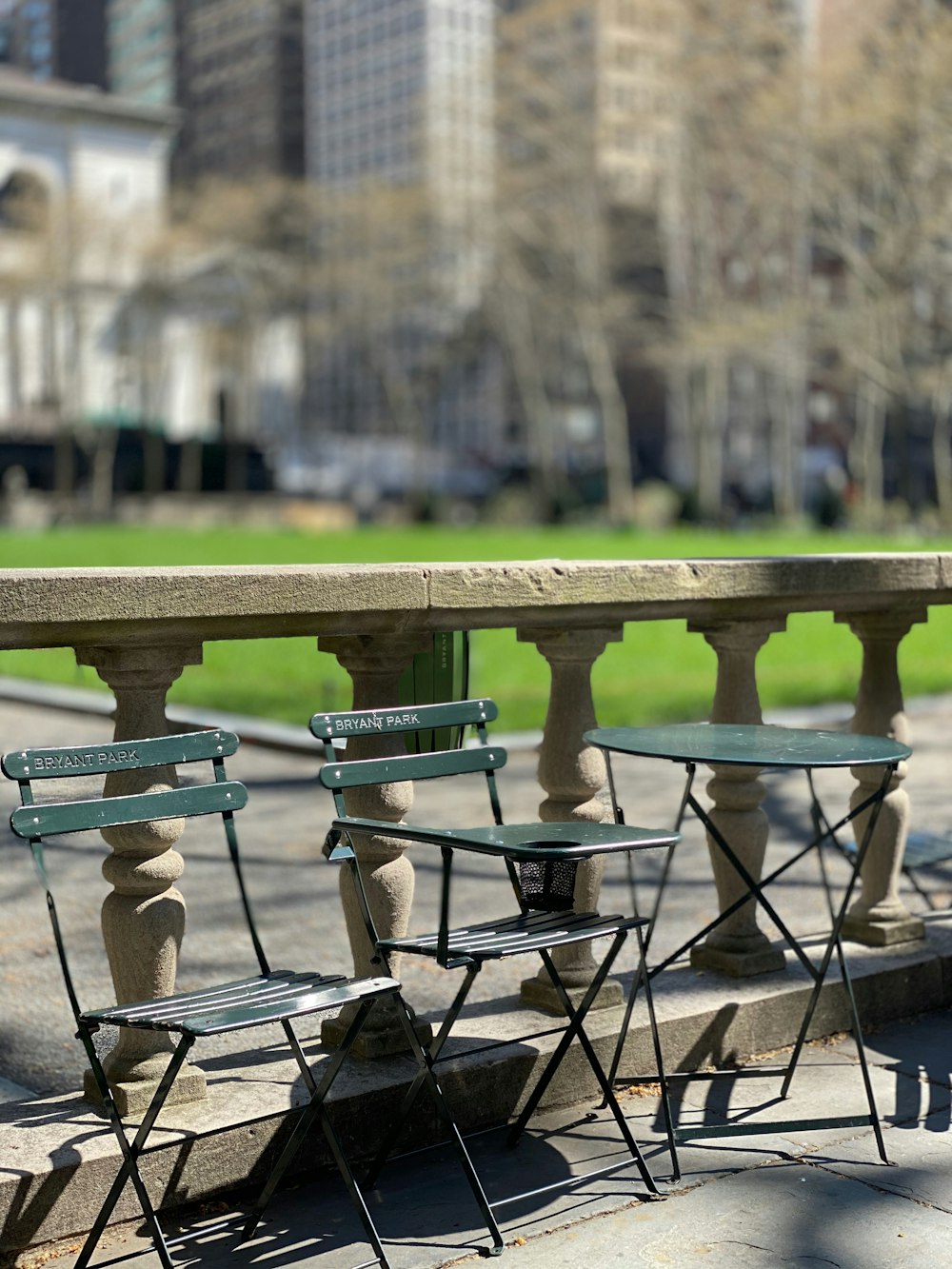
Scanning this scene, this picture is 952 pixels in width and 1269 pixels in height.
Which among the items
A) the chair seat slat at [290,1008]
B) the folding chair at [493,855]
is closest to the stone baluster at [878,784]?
the folding chair at [493,855]

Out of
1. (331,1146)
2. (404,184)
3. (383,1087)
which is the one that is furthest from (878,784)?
(404,184)

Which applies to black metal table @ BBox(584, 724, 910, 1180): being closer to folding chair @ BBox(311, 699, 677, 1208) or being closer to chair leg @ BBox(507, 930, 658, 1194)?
chair leg @ BBox(507, 930, 658, 1194)

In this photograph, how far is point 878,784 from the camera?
16.6 ft

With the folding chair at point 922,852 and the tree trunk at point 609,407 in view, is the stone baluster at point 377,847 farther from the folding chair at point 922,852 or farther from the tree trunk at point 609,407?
the tree trunk at point 609,407

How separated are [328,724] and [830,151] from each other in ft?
113

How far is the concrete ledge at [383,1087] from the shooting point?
3379mm

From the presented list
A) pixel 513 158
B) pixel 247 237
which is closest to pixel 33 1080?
pixel 513 158

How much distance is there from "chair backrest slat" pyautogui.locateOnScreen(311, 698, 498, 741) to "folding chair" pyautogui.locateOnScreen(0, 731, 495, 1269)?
9.3 inches

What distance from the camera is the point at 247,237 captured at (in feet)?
196

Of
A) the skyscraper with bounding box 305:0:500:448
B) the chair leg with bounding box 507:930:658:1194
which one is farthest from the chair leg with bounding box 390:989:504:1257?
the skyscraper with bounding box 305:0:500:448

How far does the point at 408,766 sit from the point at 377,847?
0.86ft

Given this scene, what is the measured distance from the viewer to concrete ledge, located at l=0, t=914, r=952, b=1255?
3379 millimetres

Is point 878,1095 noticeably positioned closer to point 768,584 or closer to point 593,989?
point 593,989

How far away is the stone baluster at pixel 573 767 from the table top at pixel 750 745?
0.40 feet
